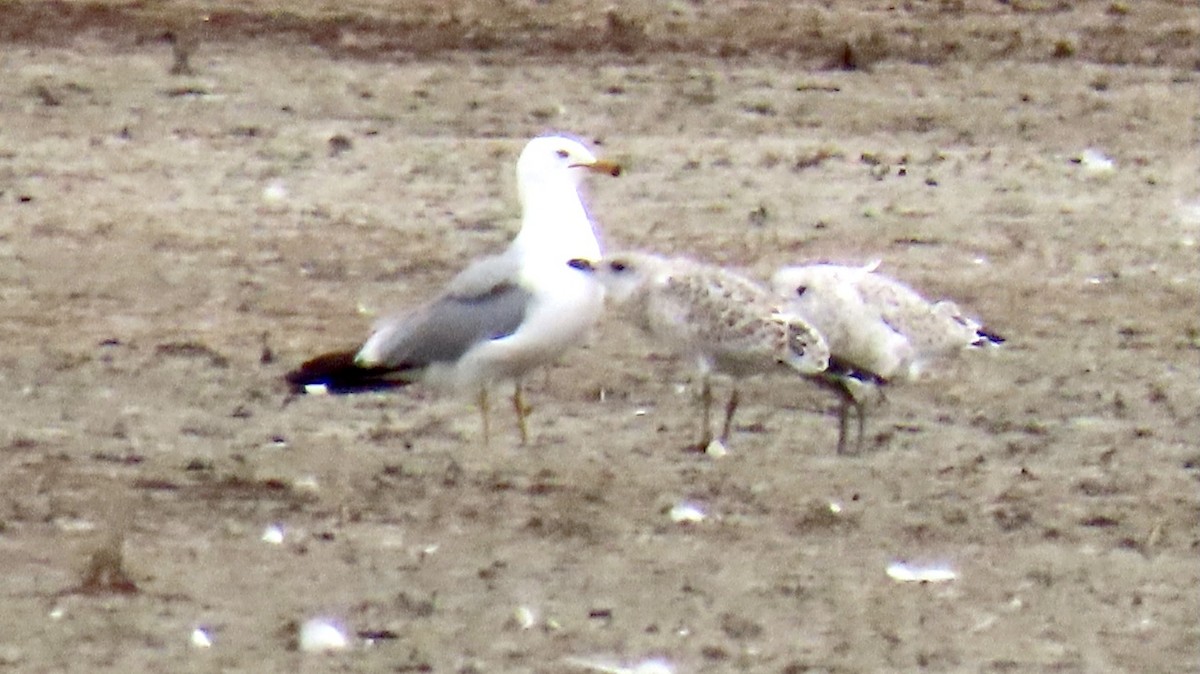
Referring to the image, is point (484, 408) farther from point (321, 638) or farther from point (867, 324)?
point (321, 638)

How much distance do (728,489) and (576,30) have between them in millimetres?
8060

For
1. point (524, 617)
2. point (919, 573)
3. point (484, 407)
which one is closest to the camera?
point (524, 617)

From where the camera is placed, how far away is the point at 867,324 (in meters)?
8.51

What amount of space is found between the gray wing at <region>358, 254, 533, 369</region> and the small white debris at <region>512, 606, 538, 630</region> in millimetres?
1936

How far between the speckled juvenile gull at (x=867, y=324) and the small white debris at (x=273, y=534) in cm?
196

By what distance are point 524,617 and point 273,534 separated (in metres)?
0.93

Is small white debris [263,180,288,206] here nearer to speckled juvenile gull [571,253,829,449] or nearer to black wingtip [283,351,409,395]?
black wingtip [283,351,409,395]

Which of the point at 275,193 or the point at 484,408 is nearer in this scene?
the point at 484,408

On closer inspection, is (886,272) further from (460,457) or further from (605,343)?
(460,457)

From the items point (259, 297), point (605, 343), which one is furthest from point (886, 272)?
point (259, 297)

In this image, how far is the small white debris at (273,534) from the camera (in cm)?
706

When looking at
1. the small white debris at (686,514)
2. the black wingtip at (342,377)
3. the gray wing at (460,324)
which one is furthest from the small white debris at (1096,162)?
the small white debris at (686,514)

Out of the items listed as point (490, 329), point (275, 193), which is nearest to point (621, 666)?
point (490, 329)

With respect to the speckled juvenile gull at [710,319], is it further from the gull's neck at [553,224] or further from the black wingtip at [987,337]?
the black wingtip at [987,337]
